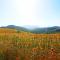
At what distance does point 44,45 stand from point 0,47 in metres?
2.30

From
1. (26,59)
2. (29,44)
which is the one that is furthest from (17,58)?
(29,44)

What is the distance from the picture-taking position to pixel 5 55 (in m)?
12.0

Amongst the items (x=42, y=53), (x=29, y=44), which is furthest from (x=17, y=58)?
(x=29, y=44)

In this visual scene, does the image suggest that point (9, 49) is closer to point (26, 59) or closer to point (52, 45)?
point (26, 59)

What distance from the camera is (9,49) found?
12.2 m

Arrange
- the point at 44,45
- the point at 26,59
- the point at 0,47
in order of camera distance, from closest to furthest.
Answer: the point at 26,59 → the point at 0,47 → the point at 44,45

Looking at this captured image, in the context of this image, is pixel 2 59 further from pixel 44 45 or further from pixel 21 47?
pixel 44 45

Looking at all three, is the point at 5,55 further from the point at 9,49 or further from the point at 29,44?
the point at 29,44

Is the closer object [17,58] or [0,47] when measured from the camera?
[17,58]

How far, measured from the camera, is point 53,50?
40.0ft

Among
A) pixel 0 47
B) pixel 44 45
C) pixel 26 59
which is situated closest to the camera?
pixel 26 59

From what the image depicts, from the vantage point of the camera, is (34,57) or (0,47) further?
(0,47)

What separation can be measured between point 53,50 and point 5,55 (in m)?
2.15

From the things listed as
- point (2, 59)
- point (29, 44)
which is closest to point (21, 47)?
point (29, 44)
